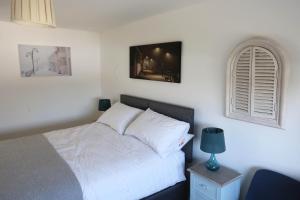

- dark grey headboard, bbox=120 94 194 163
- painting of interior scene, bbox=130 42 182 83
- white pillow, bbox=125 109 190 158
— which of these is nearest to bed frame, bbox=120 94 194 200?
dark grey headboard, bbox=120 94 194 163

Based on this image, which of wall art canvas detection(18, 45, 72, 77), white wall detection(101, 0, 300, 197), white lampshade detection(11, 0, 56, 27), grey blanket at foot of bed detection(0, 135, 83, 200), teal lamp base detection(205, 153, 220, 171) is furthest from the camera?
wall art canvas detection(18, 45, 72, 77)

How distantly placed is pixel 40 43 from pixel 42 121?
127 cm

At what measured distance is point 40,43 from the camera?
11.6ft

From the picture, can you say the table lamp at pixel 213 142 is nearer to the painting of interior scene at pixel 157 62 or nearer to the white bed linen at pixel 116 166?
the white bed linen at pixel 116 166

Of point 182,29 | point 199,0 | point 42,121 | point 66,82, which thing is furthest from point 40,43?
point 199,0

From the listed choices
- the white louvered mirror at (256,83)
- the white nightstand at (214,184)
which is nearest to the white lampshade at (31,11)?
the white louvered mirror at (256,83)

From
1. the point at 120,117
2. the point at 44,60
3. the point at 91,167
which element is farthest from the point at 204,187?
the point at 44,60

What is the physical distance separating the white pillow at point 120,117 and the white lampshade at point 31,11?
5.18 feet

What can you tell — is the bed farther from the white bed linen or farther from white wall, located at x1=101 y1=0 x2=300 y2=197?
white wall, located at x1=101 y1=0 x2=300 y2=197

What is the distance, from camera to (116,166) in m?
1.92

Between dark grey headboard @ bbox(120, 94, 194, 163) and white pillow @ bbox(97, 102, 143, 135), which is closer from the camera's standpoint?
dark grey headboard @ bbox(120, 94, 194, 163)

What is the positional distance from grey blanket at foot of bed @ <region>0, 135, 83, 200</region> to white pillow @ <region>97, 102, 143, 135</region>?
31.9 inches

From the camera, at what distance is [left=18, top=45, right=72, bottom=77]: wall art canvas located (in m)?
3.44

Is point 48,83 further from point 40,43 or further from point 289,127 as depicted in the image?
point 289,127
